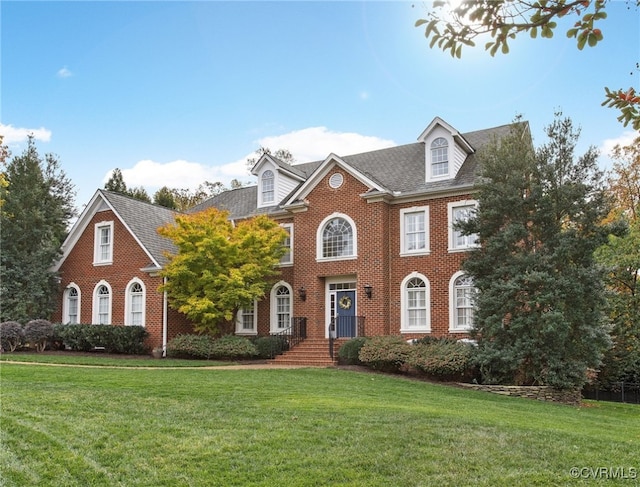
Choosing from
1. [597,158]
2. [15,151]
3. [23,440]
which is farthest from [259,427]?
[15,151]

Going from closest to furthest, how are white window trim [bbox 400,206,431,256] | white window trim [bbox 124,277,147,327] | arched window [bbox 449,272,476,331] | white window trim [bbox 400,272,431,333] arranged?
arched window [bbox 449,272,476,331]
white window trim [bbox 400,272,431,333]
white window trim [bbox 400,206,431,256]
white window trim [bbox 124,277,147,327]

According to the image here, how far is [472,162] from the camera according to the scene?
70.7 ft

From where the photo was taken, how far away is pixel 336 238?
2258 centimetres

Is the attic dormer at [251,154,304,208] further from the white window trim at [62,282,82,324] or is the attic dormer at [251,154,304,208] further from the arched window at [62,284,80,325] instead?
the arched window at [62,284,80,325]

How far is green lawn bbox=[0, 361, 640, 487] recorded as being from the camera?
6.53 metres

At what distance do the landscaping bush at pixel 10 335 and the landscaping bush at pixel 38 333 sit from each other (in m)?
0.25

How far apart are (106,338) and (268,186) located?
900 cm

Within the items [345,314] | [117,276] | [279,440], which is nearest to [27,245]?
[117,276]

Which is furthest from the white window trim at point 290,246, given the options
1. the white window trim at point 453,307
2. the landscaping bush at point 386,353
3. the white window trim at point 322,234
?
the white window trim at point 453,307

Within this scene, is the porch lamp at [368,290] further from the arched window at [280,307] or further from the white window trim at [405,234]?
the arched window at [280,307]

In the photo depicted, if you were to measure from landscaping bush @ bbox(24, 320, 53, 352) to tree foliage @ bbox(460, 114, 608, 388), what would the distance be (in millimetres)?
16383

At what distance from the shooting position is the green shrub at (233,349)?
20.9 metres

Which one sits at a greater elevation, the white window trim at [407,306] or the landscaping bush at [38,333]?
the white window trim at [407,306]

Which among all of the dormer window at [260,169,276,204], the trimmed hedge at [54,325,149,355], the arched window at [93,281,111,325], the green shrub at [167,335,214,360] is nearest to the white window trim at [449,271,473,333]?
the green shrub at [167,335,214,360]
